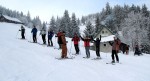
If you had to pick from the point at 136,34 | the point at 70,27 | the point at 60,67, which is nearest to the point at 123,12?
the point at 70,27

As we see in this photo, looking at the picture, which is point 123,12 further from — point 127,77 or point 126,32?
point 127,77

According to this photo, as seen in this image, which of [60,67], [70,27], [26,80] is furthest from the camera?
[70,27]

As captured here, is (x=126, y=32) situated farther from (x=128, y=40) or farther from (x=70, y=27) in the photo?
(x=70, y=27)

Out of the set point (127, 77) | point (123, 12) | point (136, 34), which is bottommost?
point (127, 77)

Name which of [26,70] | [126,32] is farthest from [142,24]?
[26,70]

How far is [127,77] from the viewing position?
11.5 metres

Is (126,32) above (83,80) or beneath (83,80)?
above

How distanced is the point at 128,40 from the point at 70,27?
890 inches

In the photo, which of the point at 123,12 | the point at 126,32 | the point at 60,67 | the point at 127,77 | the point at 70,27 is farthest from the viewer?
the point at 123,12

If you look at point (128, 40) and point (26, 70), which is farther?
point (128, 40)

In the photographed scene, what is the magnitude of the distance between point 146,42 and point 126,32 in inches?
266

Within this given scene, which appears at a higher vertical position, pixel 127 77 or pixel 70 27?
pixel 70 27

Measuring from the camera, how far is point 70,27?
77.5 meters

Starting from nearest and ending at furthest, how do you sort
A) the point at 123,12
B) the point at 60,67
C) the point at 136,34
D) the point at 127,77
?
the point at 127,77
the point at 60,67
the point at 136,34
the point at 123,12
